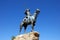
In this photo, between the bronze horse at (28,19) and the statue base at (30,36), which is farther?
the bronze horse at (28,19)

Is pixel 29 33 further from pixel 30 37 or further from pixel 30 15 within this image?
pixel 30 15

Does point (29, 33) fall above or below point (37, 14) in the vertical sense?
below

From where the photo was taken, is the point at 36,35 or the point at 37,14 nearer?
the point at 36,35

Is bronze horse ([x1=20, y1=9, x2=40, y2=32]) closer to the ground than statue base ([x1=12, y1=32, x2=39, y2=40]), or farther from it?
farther from it

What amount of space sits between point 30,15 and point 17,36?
238cm

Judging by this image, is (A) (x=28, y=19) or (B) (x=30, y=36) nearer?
(B) (x=30, y=36)

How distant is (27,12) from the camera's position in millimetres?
25547

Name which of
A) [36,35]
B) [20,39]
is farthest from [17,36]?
[36,35]

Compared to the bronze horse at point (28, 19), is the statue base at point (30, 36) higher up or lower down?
lower down

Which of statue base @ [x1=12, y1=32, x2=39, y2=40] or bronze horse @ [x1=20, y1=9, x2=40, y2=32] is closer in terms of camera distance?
statue base @ [x1=12, y1=32, x2=39, y2=40]

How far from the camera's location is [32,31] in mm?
24062

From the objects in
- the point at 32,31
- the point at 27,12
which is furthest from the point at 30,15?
the point at 32,31

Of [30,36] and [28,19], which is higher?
[28,19]

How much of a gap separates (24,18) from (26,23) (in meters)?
0.52
